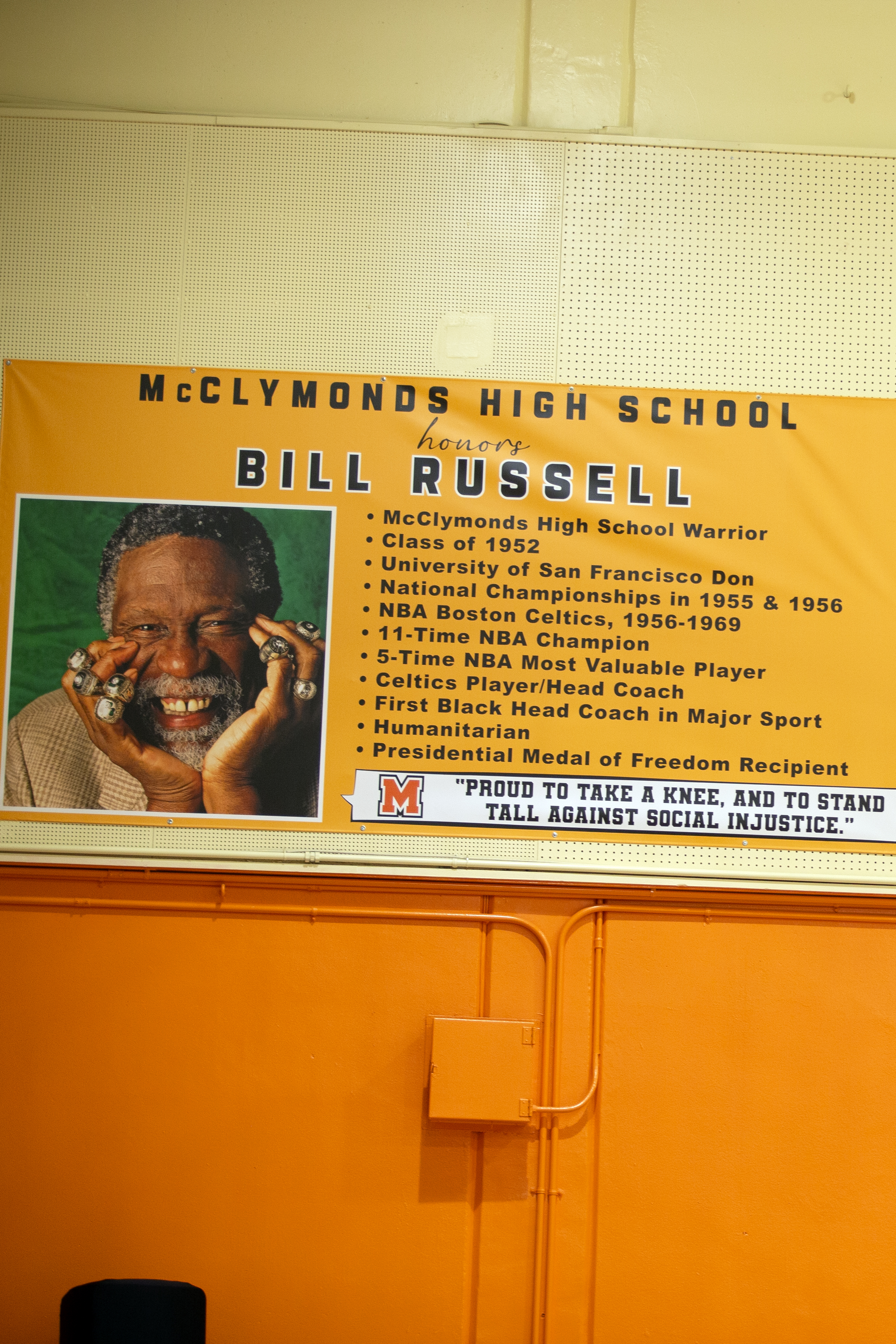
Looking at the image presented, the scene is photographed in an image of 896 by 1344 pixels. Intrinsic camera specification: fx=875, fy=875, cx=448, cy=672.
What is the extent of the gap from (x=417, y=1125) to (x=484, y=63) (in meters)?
2.90

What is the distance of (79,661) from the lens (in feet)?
7.76

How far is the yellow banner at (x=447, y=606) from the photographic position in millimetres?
2342

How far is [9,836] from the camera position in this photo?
2.35 meters

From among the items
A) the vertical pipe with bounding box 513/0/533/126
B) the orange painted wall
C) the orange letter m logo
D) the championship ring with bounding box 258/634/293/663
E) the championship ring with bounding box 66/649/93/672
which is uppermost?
the vertical pipe with bounding box 513/0/533/126

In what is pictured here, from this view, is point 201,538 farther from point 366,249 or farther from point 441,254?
point 441,254

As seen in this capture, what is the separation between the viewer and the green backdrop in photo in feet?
7.76

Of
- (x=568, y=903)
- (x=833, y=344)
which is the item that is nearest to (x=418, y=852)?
(x=568, y=903)

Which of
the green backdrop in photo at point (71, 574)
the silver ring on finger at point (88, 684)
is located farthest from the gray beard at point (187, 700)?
the green backdrop in photo at point (71, 574)

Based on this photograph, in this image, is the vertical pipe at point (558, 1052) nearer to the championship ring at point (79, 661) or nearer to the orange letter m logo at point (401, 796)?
the orange letter m logo at point (401, 796)

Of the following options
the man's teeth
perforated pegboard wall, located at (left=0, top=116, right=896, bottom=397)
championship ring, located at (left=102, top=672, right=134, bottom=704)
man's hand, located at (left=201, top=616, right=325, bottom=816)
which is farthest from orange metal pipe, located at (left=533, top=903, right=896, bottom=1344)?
perforated pegboard wall, located at (left=0, top=116, right=896, bottom=397)

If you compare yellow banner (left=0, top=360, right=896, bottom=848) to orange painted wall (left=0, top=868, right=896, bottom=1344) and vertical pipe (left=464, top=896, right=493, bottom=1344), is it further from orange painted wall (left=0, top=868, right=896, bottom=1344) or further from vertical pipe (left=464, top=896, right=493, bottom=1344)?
vertical pipe (left=464, top=896, right=493, bottom=1344)

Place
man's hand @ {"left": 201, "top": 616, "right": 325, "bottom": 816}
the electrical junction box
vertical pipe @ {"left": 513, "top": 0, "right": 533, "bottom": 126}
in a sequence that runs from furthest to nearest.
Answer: vertical pipe @ {"left": 513, "top": 0, "right": 533, "bottom": 126}, man's hand @ {"left": 201, "top": 616, "right": 325, "bottom": 816}, the electrical junction box

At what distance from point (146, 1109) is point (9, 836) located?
81 cm

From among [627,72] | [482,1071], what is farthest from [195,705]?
[627,72]
